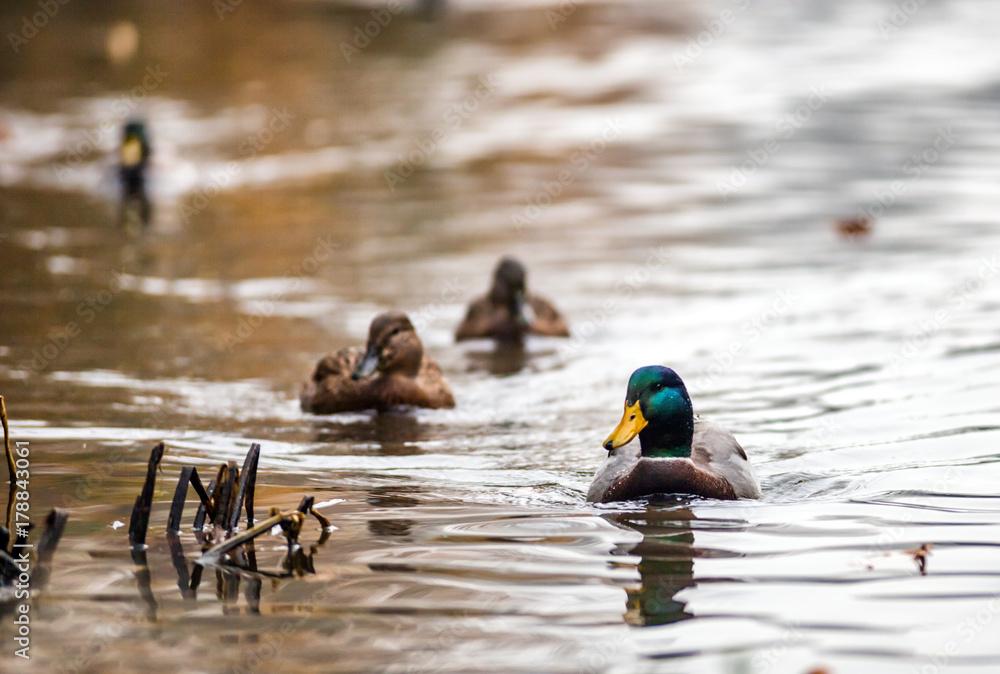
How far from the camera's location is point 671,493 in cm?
718

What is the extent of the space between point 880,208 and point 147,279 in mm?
8880

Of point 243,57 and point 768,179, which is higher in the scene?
point 243,57

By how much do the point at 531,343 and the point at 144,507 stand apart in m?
6.73

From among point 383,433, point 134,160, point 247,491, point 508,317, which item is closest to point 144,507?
point 247,491

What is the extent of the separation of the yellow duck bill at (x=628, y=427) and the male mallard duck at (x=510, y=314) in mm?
5357

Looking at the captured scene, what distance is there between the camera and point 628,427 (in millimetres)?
7164

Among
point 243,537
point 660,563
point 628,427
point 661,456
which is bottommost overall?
point 660,563

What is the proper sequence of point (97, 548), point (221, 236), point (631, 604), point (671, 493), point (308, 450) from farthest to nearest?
1. point (221, 236)
2. point (308, 450)
3. point (671, 493)
4. point (97, 548)
5. point (631, 604)

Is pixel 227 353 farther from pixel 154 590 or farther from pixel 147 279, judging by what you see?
pixel 154 590

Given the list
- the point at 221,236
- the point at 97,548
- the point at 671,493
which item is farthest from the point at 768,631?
the point at 221,236

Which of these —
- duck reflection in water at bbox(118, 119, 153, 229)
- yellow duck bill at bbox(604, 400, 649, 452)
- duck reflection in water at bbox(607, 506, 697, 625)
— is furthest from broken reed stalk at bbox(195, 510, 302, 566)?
duck reflection in water at bbox(118, 119, 153, 229)

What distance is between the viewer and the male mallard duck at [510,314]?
12.6 meters

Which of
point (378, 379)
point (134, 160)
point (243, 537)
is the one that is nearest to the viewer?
point (243, 537)

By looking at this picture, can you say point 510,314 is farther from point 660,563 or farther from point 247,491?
point 660,563
